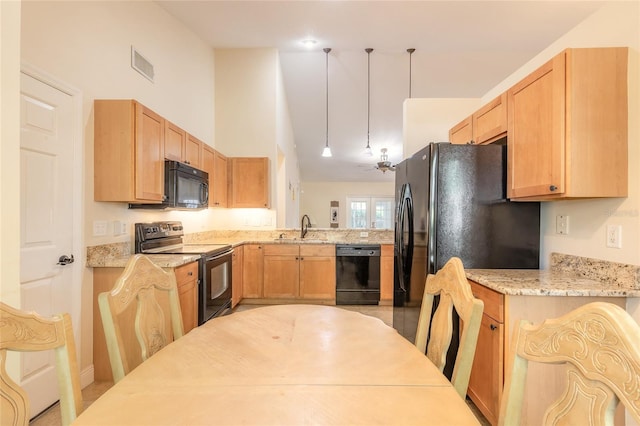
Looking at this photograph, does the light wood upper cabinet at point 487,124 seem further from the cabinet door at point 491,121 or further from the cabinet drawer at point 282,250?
the cabinet drawer at point 282,250

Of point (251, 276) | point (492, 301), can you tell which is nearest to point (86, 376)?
point (251, 276)

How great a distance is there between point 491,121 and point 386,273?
7.82 ft

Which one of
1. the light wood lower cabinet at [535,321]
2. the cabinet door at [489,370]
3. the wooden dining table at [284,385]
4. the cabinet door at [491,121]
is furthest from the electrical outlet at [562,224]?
the wooden dining table at [284,385]

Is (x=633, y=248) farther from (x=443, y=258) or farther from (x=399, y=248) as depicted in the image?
(x=399, y=248)

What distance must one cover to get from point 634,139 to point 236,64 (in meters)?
4.48

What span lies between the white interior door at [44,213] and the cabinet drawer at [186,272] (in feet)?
2.09

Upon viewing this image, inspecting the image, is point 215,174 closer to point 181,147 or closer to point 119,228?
point 181,147

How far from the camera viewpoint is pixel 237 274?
3.84 metres

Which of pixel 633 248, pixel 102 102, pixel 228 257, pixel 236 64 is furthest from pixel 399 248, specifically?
pixel 236 64

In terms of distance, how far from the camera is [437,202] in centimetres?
204

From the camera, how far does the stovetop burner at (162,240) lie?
2.64 meters

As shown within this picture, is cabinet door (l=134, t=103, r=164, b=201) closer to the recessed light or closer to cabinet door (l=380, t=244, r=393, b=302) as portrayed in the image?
the recessed light

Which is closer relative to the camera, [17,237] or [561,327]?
[561,327]

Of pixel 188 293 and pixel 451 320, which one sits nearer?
pixel 451 320
